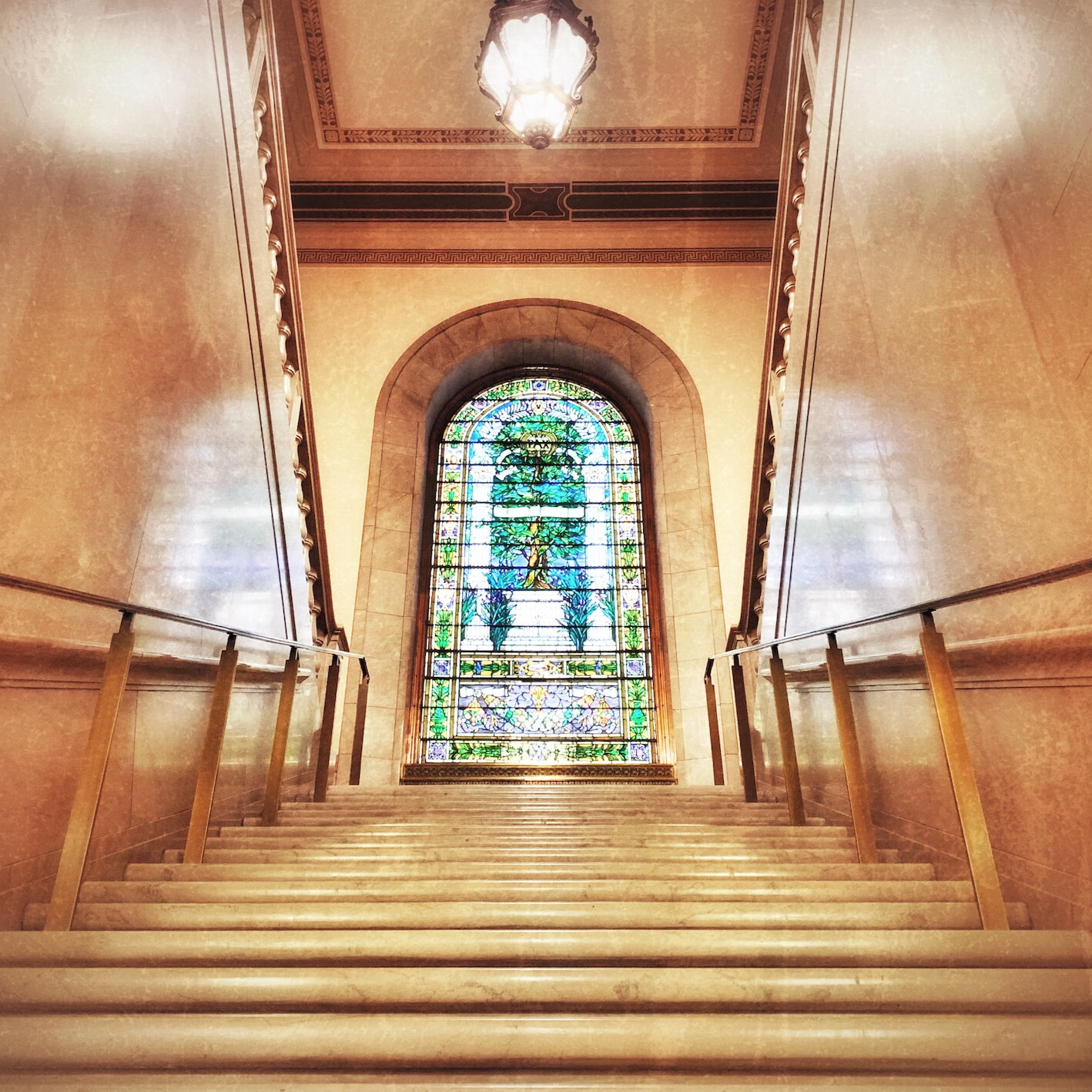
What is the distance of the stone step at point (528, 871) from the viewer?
1.94 meters

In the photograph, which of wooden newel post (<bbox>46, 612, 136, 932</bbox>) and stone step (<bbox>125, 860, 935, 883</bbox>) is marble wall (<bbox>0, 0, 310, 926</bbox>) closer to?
wooden newel post (<bbox>46, 612, 136, 932</bbox>)

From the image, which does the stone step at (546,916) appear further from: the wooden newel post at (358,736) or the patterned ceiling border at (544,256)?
the patterned ceiling border at (544,256)

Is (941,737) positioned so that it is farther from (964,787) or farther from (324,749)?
(324,749)

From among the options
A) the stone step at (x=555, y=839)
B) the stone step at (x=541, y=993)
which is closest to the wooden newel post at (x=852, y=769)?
the stone step at (x=555, y=839)

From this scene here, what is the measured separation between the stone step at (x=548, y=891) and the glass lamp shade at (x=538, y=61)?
4.98 meters

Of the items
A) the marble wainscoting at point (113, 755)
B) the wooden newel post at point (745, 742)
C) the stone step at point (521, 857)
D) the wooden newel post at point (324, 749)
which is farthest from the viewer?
the wooden newel post at point (324, 749)

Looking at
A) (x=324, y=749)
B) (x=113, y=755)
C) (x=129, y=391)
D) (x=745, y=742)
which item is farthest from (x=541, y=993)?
(x=324, y=749)

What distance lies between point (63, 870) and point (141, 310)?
5.85 ft

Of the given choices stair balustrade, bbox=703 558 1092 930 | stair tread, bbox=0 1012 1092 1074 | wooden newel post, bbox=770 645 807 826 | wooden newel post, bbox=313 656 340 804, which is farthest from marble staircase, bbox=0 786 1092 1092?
wooden newel post, bbox=313 656 340 804

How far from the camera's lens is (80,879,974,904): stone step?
176 centimetres

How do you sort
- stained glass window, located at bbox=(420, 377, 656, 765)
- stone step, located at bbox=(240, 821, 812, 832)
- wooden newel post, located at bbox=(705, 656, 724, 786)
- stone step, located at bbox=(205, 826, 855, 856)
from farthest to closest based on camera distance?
stained glass window, located at bbox=(420, 377, 656, 765)
wooden newel post, located at bbox=(705, 656, 724, 786)
stone step, located at bbox=(240, 821, 812, 832)
stone step, located at bbox=(205, 826, 855, 856)

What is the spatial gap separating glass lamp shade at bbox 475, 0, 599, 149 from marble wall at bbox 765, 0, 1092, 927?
2.51m

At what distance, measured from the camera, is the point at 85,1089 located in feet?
3.74

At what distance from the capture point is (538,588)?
22.7ft
